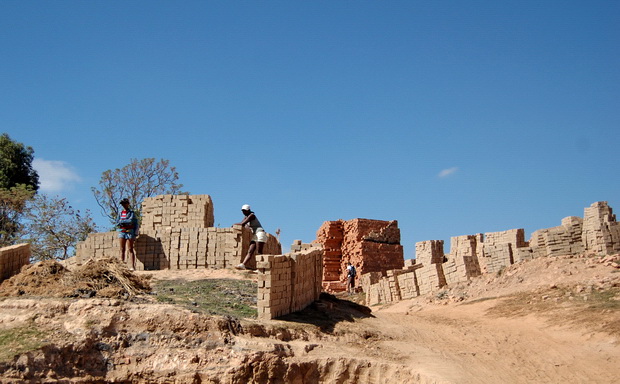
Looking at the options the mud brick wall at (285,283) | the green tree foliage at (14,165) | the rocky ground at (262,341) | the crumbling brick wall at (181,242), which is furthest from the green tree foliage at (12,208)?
the mud brick wall at (285,283)

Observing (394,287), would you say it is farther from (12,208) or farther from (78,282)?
(12,208)

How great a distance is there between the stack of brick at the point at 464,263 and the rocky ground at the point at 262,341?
565cm

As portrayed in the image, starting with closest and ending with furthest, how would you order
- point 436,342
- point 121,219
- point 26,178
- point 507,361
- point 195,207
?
point 507,361 < point 436,342 < point 121,219 < point 195,207 < point 26,178

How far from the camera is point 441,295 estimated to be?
21188 millimetres

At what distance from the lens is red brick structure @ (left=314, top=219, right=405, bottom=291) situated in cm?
2845

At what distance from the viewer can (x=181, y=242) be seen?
17281 mm

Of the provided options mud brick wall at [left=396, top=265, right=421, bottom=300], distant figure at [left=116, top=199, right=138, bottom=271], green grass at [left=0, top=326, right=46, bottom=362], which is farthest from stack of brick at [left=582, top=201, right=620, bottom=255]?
green grass at [left=0, top=326, right=46, bottom=362]

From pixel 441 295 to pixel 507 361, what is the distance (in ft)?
28.4

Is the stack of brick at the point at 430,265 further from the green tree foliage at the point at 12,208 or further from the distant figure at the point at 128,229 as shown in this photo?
the green tree foliage at the point at 12,208

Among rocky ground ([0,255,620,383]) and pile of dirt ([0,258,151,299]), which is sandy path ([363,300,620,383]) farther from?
pile of dirt ([0,258,151,299])

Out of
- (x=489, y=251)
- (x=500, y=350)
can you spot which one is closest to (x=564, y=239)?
(x=489, y=251)

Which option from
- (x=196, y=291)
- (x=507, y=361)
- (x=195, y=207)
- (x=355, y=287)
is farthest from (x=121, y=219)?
(x=355, y=287)

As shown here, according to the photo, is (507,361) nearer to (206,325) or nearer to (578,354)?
(578,354)

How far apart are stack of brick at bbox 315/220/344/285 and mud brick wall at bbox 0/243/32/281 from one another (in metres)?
17.2
